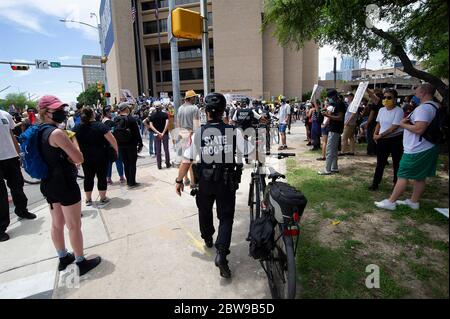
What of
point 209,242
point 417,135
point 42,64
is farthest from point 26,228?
point 42,64

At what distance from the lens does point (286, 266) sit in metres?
2.36

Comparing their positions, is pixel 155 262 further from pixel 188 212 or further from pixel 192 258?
pixel 188 212

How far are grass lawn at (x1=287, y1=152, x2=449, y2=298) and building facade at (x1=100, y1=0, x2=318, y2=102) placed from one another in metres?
40.7

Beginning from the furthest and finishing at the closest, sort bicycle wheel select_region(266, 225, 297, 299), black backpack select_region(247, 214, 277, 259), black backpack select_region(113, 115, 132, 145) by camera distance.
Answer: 1. black backpack select_region(113, 115, 132, 145)
2. black backpack select_region(247, 214, 277, 259)
3. bicycle wheel select_region(266, 225, 297, 299)

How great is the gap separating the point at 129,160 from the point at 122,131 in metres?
0.68

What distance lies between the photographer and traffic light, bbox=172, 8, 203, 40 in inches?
196

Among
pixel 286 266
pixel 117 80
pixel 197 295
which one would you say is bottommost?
pixel 197 295

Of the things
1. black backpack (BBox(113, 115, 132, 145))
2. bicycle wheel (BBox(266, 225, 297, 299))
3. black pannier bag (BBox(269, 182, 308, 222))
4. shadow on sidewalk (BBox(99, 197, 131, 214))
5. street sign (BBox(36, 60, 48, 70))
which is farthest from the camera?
street sign (BBox(36, 60, 48, 70))

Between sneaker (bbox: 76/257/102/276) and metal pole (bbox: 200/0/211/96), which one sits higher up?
metal pole (bbox: 200/0/211/96)

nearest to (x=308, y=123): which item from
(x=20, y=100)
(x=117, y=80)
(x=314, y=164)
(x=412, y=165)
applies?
(x=314, y=164)

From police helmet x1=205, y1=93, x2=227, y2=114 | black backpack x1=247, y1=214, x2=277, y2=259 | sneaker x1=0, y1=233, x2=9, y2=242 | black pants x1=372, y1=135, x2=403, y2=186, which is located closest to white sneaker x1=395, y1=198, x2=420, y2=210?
black pants x1=372, y1=135, x2=403, y2=186

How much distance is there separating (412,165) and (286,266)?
2839 mm

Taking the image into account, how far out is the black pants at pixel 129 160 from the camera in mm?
6348

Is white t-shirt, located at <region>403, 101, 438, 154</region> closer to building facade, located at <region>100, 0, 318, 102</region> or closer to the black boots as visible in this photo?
the black boots
